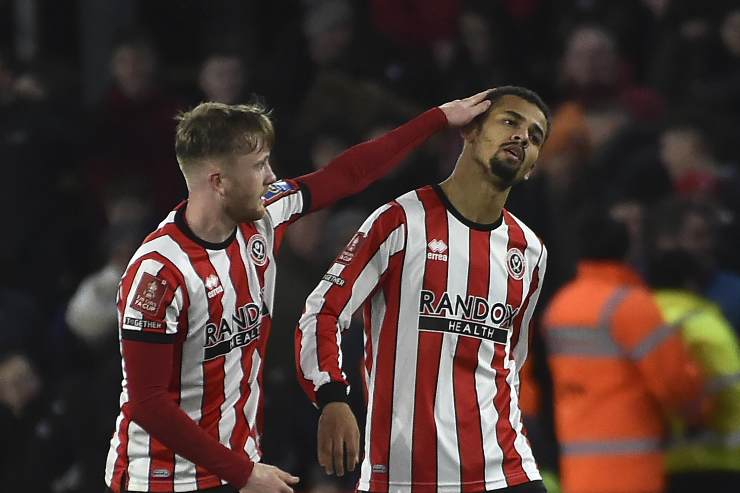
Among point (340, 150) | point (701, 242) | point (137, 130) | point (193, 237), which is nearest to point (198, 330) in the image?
point (193, 237)

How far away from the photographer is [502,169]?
5148mm

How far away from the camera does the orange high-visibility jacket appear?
21.5ft

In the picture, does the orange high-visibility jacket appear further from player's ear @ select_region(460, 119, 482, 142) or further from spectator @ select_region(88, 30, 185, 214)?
spectator @ select_region(88, 30, 185, 214)

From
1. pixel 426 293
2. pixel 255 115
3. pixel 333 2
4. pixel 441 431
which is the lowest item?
pixel 441 431

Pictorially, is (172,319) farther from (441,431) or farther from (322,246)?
(322,246)

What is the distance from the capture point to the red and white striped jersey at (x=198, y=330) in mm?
4641

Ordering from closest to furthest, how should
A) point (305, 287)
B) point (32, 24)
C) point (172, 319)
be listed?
point (172, 319) → point (305, 287) → point (32, 24)

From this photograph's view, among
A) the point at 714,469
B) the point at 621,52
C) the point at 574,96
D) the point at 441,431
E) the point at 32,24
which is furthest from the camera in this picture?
the point at 32,24

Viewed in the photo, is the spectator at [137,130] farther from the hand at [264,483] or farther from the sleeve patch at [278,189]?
the hand at [264,483]

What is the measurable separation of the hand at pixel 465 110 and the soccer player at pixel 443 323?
4cm

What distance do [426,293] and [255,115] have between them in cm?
78

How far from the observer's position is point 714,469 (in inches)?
269

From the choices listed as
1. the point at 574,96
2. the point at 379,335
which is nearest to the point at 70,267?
the point at 574,96

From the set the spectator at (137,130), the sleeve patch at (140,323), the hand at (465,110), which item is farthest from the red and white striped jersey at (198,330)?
the spectator at (137,130)
